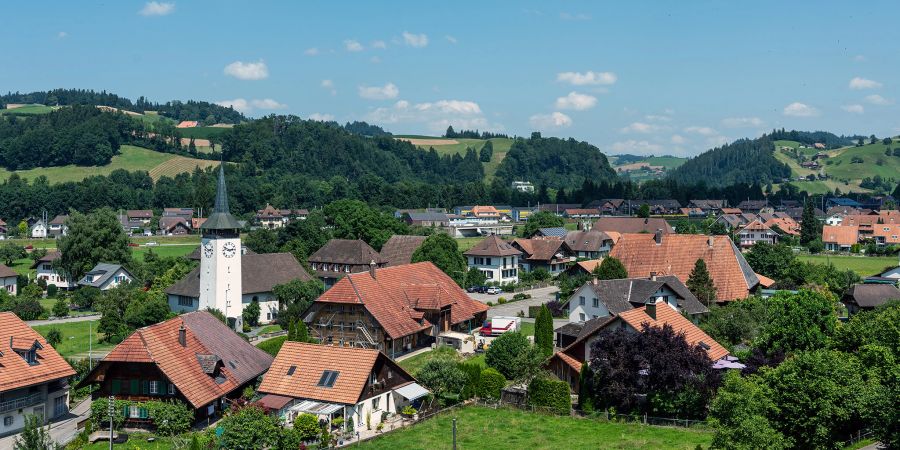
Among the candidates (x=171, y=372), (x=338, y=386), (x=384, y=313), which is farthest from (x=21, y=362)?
(x=384, y=313)

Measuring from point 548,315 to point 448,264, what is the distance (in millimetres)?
30822

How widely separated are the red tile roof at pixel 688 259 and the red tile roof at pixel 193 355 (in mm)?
37937

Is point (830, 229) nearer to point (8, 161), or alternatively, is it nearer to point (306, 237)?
point (306, 237)

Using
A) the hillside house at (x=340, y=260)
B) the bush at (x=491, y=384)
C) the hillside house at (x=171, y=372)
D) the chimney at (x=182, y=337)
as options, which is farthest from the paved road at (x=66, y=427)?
the hillside house at (x=340, y=260)

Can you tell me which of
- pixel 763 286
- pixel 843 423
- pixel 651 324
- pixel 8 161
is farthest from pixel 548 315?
pixel 8 161

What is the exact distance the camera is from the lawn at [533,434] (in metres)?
32.4

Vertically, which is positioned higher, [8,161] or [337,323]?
[8,161]

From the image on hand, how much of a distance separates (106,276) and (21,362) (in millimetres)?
48449

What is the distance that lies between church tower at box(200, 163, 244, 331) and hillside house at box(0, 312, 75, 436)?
22407 millimetres

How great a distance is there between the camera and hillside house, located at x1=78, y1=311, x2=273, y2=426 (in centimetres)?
3644

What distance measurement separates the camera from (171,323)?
40125 millimetres

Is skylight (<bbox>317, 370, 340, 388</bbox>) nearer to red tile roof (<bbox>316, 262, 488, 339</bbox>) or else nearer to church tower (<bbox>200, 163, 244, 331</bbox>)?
red tile roof (<bbox>316, 262, 488, 339</bbox>)

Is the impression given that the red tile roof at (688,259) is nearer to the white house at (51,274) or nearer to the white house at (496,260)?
the white house at (496,260)

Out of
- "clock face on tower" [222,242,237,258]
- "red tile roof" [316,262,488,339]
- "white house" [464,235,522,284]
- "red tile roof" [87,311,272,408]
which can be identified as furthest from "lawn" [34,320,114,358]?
"white house" [464,235,522,284]
